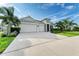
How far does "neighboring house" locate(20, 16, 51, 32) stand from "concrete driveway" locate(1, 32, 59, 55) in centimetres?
18

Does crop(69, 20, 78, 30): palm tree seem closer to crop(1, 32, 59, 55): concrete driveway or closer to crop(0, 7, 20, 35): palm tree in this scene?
crop(1, 32, 59, 55): concrete driveway

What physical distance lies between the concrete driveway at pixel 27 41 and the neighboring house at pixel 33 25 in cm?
18

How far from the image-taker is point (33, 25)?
20.1ft

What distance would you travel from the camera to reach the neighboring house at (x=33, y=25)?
19.3ft

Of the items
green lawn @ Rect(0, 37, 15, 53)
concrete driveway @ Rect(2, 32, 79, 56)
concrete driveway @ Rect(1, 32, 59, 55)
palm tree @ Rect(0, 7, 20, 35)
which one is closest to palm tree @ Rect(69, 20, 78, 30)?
concrete driveway @ Rect(2, 32, 79, 56)

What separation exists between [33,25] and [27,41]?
0.66m

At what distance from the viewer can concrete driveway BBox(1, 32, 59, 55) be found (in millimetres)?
5482

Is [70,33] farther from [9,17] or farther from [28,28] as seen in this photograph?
[9,17]

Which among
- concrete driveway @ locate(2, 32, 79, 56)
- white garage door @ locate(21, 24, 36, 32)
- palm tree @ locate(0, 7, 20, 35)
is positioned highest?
palm tree @ locate(0, 7, 20, 35)

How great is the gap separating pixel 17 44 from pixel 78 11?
2.28 meters

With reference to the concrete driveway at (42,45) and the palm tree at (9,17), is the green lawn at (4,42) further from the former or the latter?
the palm tree at (9,17)

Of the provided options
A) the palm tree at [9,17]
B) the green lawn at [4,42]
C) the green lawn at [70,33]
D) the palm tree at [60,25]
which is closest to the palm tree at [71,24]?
the green lawn at [70,33]

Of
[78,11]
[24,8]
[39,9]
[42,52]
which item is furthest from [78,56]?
[24,8]

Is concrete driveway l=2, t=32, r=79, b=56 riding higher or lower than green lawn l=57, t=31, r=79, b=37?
lower
